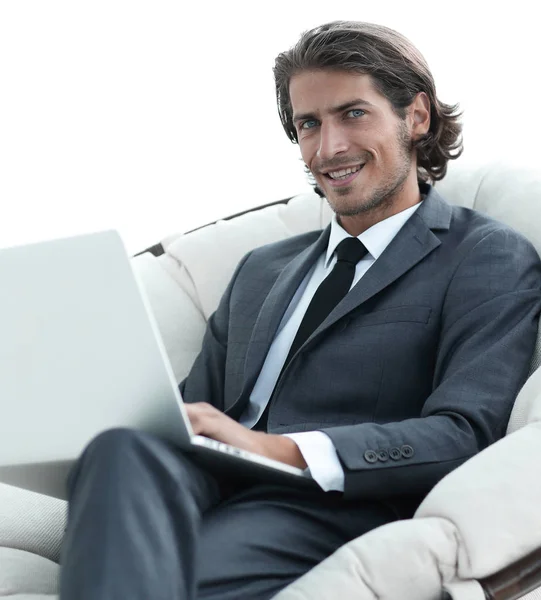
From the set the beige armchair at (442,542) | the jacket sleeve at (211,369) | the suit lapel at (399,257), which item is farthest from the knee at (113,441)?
the jacket sleeve at (211,369)

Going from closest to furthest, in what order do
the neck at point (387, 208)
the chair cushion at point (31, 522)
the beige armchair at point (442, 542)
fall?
1. the beige armchair at point (442, 542)
2. the chair cushion at point (31, 522)
3. the neck at point (387, 208)

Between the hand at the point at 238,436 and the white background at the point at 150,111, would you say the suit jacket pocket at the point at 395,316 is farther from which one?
the white background at the point at 150,111

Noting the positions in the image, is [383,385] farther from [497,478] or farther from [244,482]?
[497,478]

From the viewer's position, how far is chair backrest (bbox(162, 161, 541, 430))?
195 centimetres

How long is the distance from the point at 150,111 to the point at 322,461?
1719 mm

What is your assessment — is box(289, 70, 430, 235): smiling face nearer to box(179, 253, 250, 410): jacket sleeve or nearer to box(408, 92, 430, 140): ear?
box(408, 92, 430, 140): ear

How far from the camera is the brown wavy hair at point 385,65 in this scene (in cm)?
184

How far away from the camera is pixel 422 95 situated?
1973 millimetres

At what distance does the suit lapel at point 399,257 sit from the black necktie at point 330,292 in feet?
0.23

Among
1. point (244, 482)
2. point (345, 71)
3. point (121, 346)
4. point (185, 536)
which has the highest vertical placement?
point (345, 71)

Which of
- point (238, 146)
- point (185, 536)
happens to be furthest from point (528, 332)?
point (238, 146)

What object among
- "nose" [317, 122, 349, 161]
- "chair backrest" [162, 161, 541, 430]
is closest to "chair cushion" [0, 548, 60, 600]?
"chair backrest" [162, 161, 541, 430]

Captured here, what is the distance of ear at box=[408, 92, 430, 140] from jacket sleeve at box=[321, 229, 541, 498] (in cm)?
38

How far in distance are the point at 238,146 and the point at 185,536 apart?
6.39ft
